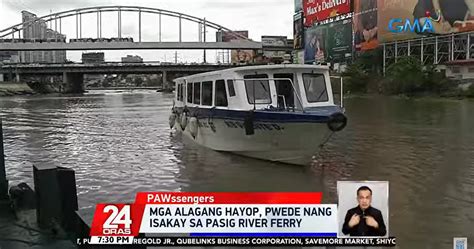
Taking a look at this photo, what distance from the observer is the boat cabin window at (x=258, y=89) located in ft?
47.0

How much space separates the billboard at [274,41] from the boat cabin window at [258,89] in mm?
113000

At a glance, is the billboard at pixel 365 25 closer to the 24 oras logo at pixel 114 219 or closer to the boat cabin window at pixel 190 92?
the boat cabin window at pixel 190 92

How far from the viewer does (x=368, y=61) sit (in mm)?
74688

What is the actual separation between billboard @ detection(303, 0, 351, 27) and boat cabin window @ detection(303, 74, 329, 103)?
70256mm

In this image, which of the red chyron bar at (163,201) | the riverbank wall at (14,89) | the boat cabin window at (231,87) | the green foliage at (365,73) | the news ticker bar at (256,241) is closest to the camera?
the news ticker bar at (256,241)

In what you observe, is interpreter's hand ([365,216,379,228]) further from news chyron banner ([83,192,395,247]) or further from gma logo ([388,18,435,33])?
gma logo ([388,18,435,33])

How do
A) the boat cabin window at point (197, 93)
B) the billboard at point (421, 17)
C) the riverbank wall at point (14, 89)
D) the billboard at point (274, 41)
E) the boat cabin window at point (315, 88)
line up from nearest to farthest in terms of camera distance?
the boat cabin window at point (315, 88) < the boat cabin window at point (197, 93) < the billboard at point (421, 17) < the riverbank wall at point (14, 89) < the billboard at point (274, 41)

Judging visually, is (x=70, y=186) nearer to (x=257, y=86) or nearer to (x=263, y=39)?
(x=257, y=86)

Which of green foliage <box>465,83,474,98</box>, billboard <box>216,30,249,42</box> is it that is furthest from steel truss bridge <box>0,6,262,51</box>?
green foliage <box>465,83,474,98</box>

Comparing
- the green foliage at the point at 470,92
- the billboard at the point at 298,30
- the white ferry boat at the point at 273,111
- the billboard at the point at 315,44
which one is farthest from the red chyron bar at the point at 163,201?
the billboard at the point at 298,30

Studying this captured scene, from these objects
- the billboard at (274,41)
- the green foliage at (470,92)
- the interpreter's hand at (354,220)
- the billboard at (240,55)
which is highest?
the billboard at (274,41)

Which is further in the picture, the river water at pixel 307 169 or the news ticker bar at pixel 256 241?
the river water at pixel 307 169

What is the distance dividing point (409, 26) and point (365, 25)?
1007 centimetres

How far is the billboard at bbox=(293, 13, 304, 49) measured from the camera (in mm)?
102912
